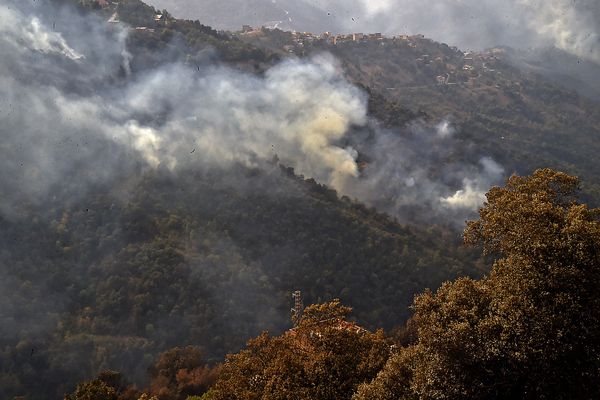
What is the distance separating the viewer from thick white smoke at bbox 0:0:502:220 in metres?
87.5

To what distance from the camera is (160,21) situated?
132m

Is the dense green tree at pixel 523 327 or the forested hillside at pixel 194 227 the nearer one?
the dense green tree at pixel 523 327

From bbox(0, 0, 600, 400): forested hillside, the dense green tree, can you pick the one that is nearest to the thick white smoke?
bbox(0, 0, 600, 400): forested hillside

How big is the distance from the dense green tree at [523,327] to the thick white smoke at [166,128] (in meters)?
78.4

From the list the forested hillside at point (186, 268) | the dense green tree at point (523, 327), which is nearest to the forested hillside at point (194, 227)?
the forested hillside at point (186, 268)

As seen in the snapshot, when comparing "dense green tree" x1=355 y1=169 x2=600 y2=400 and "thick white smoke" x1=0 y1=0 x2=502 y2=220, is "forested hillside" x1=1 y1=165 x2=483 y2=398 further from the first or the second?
"dense green tree" x1=355 y1=169 x2=600 y2=400

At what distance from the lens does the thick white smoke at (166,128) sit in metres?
87.5

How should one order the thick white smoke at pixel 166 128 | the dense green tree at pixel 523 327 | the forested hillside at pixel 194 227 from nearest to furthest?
the dense green tree at pixel 523 327 → the forested hillside at pixel 194 227 → the thick white smoke at pixel 166 128

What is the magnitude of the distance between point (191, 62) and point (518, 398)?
11378cm

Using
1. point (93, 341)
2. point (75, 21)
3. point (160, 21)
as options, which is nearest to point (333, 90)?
Answer: point (160, 21)

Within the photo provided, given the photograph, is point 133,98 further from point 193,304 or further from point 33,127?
point 193,304

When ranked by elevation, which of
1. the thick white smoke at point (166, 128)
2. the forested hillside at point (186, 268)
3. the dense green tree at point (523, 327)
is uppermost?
the thick white smoke at point (166, 128)

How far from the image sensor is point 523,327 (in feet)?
52.1

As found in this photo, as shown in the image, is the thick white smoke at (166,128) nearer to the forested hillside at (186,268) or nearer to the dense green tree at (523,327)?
the forested hillside at (186,268)
